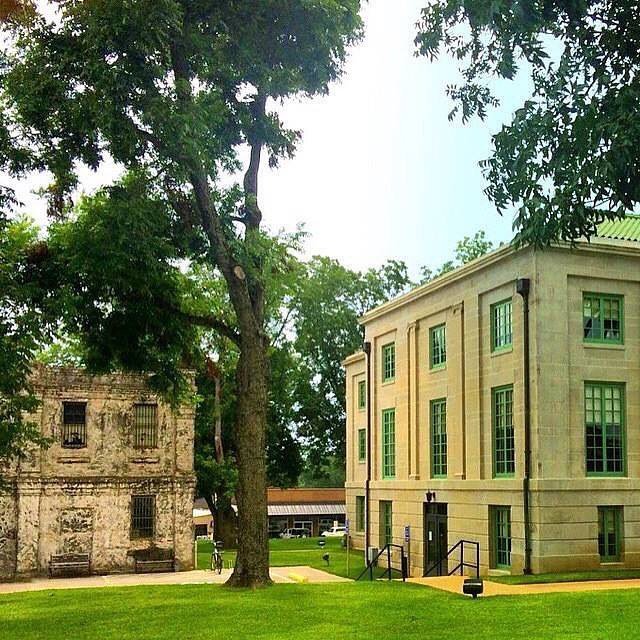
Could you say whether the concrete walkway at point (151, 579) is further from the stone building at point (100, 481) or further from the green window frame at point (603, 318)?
the green window frame at point (603, 318)

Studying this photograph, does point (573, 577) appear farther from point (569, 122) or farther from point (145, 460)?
point (145, 460)

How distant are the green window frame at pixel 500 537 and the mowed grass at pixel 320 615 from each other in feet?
18.1

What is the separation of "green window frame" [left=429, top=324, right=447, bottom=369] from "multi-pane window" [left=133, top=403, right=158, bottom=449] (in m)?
12.0

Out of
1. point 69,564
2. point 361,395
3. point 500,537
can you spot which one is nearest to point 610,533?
point 500,537

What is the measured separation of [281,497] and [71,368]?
4056 cm

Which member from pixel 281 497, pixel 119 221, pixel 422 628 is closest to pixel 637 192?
pixel 422 628

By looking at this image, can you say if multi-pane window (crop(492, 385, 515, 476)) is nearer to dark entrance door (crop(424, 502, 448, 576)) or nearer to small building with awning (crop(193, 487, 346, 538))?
dark entrance door (crop(424, 502, 448, 576))

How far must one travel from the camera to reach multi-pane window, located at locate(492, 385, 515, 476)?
26328mm

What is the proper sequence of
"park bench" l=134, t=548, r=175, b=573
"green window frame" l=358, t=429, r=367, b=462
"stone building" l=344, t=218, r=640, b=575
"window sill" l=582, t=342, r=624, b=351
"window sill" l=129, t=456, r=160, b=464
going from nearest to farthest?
"stone building" l=344, t=218, r=640, b=575
"window sill" l=582, t=342, r=624, b=351
"park bench" l=134, t=548, r=175, b=573
"window sill" l=129, t=456, r=160, b=464
"green window frame" l=358, t=429, r=367, b=462

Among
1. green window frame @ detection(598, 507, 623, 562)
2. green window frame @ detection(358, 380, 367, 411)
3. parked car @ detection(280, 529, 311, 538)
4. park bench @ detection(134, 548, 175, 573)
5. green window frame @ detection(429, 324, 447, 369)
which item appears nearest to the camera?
green window frame @ detection(598, 507, 623, 562)

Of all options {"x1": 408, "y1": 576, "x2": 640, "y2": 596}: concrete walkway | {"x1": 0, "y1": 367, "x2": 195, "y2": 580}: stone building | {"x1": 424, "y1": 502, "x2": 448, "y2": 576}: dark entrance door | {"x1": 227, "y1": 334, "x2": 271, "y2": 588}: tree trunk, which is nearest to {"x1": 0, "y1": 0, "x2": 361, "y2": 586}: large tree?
{"x1": 227, "y1": 334, "x2": 271, "y2": 588}: tree trunk

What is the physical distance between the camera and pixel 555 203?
1069 cm

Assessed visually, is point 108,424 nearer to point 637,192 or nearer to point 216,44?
point 216,44

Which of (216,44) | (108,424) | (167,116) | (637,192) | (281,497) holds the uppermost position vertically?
(216,44)
